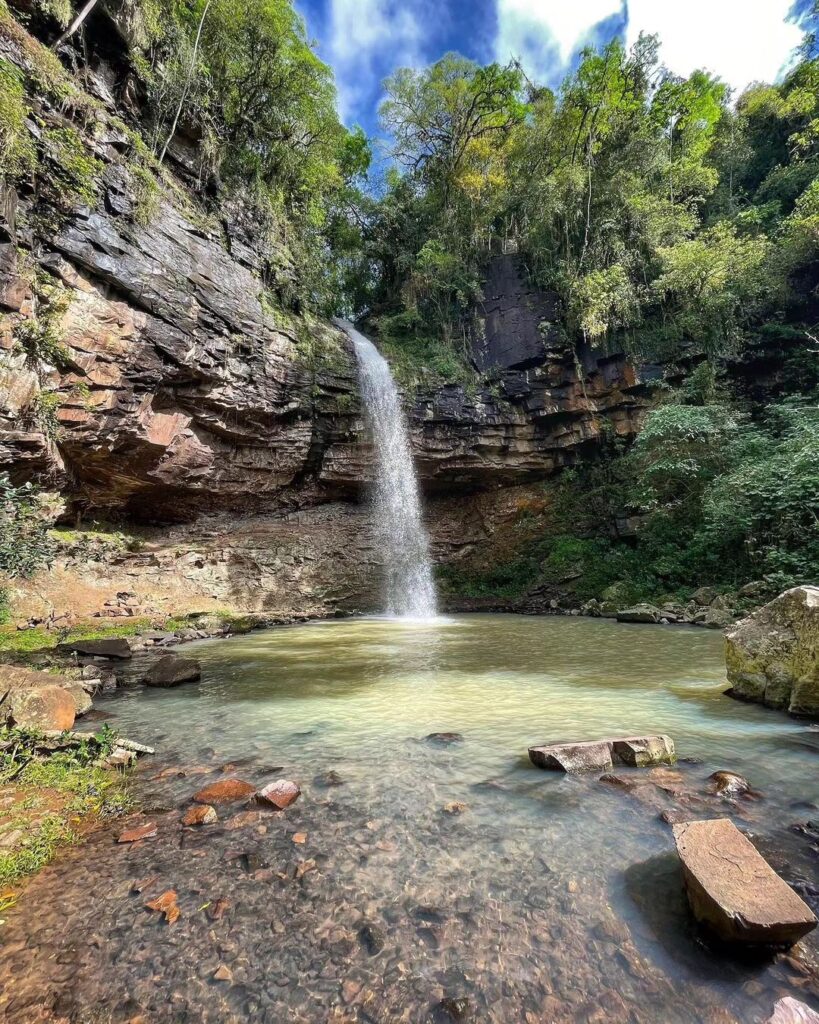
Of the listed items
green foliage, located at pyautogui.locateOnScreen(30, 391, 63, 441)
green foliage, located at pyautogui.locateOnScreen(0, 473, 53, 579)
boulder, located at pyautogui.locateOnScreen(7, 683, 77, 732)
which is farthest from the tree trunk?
boulder, located at pyautogui.locateOnScreen(7, 683, 77, 732)

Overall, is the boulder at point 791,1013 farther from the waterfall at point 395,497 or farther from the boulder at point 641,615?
the waterfall at point 395,497

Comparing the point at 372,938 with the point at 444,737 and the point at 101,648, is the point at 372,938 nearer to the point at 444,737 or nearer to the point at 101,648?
the point at 444,737

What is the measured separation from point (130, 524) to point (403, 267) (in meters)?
15.7

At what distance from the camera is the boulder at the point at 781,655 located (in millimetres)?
3961

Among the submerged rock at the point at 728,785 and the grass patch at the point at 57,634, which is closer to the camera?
the submerged rock at the point at 728,785

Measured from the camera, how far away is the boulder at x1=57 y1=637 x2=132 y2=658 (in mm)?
7613

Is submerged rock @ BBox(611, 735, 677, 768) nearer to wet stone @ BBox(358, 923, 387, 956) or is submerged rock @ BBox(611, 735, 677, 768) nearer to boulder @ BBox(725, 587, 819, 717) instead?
boulder @ BBox(725, 587, 819, 717)

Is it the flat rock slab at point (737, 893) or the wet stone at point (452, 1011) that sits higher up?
the flat rock slab at point (737, 893)

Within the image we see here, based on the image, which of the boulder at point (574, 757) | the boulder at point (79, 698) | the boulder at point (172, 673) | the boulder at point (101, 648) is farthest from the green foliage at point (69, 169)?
the boulder at point (574, 757)

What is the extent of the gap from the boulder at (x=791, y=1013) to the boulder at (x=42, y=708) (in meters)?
4.54

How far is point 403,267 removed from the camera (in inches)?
805

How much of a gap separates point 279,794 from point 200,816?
0.43 metres

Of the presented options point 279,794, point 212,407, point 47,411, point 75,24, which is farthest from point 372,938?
point 75,24

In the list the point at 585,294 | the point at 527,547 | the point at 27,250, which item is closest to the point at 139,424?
the point at 27,250
